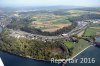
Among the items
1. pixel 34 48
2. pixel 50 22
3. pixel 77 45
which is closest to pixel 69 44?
pixel 77 45

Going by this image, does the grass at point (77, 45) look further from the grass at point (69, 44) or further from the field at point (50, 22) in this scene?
the field at point (50, 22)

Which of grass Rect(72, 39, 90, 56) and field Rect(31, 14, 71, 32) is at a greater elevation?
field Rect(31, 14, 71, 32)

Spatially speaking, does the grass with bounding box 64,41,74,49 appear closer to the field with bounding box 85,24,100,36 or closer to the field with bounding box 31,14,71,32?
the field with bounding box 85,24,100,36

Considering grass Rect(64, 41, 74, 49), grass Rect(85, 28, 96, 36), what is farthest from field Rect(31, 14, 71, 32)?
grass Rect(64, 41, 74, 49)

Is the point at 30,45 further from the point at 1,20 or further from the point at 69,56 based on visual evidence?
the point at 1,20

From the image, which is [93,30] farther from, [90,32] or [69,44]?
[69,44]

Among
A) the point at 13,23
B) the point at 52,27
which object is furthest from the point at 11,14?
the point at 52,27

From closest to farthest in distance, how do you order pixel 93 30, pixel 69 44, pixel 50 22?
1. pixel 69 44
2. pixel 93 30
3. pixel 50 22
